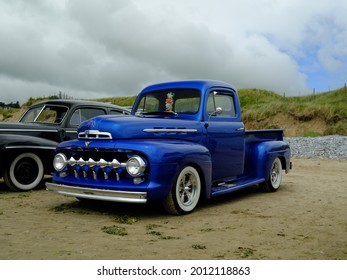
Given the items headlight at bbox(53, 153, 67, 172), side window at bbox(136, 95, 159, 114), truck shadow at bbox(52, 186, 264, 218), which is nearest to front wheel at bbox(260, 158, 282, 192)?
truck shadow at bbox(52, 186, 264, 218)

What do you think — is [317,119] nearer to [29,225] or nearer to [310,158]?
[310,158]

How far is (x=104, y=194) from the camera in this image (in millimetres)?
5203

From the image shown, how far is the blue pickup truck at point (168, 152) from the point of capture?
5.16 m

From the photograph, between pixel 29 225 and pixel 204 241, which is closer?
pixel 204 241

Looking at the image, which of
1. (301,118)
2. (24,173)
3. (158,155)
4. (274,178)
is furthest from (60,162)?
(301,118)

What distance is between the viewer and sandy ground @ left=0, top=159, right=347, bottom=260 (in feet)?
12.7

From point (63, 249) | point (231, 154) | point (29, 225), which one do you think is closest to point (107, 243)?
point (63, 249)

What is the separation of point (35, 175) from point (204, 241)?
4558 mm

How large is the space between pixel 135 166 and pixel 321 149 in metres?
15.8

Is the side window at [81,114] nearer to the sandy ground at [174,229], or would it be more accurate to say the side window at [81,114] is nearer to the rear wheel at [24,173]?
the rear wheel at [24,173]

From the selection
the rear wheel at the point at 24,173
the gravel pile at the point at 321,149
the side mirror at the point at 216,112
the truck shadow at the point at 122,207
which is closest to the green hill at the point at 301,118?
the gravel pile at the point at 321,149

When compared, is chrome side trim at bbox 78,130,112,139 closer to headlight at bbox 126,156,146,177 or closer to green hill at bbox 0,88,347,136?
headlight at bbox 126,156,146,177

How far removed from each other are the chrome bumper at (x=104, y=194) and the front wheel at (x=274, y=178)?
360 cm

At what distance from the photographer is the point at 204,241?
4.30 m
